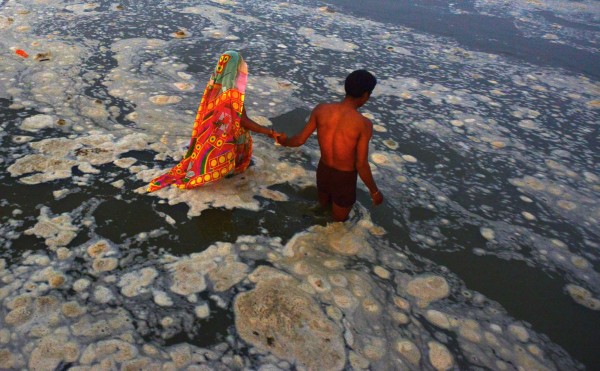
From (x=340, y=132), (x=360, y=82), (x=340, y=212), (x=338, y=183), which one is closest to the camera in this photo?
(x=360, y=82)

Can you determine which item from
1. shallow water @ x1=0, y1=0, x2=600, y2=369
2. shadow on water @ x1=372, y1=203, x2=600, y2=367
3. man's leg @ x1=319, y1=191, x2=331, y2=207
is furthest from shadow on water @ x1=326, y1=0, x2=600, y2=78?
man's leg @ x1=319, y1=191, x2=331, y2=207

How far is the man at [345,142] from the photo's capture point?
2.46 metres

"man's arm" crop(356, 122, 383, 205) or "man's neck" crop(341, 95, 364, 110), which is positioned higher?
"man's neck" crop(341, 95, 364, 110)

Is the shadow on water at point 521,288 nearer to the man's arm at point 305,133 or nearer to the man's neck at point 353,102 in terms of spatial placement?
the man's arm at point 305,133

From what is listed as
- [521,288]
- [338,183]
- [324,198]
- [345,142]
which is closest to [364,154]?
[345,142]

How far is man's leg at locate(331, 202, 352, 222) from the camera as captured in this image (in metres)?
2.79

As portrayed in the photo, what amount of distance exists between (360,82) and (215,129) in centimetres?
101

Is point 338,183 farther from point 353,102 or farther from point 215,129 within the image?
point 215,129

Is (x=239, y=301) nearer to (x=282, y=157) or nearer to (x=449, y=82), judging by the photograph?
(x=282, y=157)

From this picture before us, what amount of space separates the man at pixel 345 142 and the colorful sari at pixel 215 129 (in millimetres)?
434

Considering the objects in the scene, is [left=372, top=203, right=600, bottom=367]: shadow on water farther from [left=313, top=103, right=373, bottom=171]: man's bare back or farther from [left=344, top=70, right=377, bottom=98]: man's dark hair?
[left=344, top=70, right=377, bottom=98]: man's dark hair

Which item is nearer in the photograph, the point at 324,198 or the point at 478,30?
the point at 324,198

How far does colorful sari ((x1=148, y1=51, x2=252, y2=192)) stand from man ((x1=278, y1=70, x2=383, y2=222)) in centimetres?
43

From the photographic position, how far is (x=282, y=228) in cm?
277
